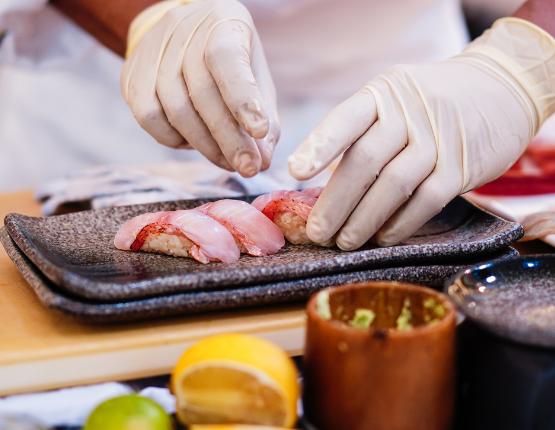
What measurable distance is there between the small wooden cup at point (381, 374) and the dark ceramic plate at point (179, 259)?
15.2 inches

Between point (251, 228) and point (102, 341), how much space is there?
1.66 feet

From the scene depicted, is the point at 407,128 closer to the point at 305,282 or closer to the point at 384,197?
the point at 384,197

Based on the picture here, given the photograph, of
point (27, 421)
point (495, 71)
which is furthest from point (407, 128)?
point (27, 421)

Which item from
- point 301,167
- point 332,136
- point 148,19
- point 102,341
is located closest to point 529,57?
point 332,136

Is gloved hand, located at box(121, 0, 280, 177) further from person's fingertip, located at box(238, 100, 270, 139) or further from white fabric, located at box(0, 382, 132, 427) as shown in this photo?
white fabric, located at box(0, 382, 132, 427)

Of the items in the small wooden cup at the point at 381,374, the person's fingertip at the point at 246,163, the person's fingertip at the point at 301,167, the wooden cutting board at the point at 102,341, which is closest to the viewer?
the small wooden cup at the point at 381,374

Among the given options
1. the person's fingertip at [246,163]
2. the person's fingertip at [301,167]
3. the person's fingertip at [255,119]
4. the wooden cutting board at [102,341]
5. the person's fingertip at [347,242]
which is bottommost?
the person's fingertip at [347,242]

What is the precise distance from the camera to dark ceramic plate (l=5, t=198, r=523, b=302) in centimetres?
104

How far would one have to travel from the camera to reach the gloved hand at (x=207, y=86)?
137 cm

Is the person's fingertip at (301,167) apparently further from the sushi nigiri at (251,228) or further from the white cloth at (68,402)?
the white cloth at (68,402)

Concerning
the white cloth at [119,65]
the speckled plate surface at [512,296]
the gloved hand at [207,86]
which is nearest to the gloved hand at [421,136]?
the gloved hand at [207,86]

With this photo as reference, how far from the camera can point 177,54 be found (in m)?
1.58

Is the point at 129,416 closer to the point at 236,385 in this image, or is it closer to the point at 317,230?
the point at 236,385

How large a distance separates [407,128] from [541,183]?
80cm
